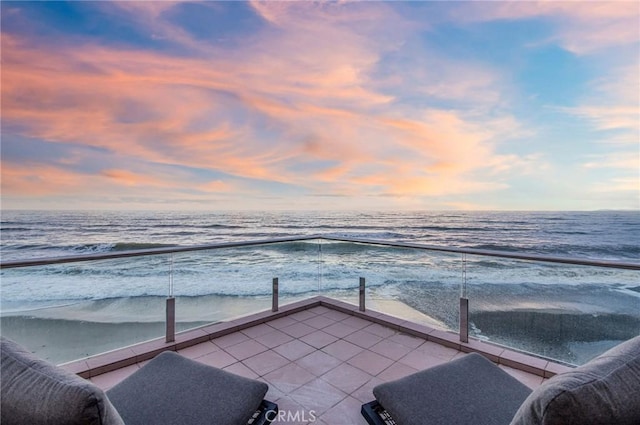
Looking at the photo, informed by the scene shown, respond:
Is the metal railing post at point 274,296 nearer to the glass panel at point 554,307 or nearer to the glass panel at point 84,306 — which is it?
the glass panel at point 84,306

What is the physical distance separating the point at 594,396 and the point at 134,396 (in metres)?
1.94

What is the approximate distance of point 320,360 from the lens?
98.7 inches

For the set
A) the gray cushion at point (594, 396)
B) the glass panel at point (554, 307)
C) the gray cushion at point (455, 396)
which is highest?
the gray cushion at point (594, 396)

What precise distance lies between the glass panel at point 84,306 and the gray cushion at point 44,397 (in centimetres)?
221

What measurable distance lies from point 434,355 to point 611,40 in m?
5.98

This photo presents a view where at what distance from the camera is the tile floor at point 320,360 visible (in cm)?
196

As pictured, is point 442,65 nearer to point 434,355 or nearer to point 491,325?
point 491,325

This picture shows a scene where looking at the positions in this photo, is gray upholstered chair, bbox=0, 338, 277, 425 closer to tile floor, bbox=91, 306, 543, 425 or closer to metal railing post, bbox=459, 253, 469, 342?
tile floor, bbox=91, 306, 543, 425

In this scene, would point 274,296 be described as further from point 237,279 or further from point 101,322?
point 101,322

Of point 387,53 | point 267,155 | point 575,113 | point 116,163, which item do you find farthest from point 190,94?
point 575,113

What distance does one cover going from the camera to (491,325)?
4.45 m

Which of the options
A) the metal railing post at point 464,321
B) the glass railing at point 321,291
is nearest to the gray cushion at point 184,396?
the glass railing at point 321,291

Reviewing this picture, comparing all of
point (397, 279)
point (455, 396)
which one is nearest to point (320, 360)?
point (455, 396)

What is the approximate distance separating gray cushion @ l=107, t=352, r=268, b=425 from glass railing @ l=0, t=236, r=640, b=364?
1.15 meters
